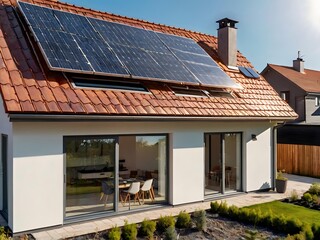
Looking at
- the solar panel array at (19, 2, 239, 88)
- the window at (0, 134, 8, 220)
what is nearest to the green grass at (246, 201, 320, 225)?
the solar panel array at (19, 2, 239, 88)

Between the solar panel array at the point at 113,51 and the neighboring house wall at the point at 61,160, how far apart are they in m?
1.55

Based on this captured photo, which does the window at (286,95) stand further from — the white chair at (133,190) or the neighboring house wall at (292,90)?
the white chair at (133,190)

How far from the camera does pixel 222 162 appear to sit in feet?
39.3

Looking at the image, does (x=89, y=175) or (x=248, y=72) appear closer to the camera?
(x=89, y=175)

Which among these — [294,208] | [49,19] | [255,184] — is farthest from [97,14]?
[294,208]

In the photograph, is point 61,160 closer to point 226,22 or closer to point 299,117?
point 226,22

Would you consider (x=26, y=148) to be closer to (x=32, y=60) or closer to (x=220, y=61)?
(x=32, y=60)

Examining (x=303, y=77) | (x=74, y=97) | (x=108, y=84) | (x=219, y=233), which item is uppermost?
(x=303, y=77)

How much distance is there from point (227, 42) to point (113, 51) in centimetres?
636

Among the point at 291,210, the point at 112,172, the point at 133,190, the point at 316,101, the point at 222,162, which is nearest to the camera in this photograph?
the point at 112,172

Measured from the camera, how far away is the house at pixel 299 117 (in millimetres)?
17703

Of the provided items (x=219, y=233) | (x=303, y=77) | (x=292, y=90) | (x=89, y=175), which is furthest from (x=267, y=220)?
(x=303, y=77)

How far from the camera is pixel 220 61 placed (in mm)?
14688

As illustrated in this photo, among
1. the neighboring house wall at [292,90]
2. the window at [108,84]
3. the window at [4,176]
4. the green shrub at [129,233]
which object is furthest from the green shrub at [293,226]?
the neighboring house wall at [292,90]
